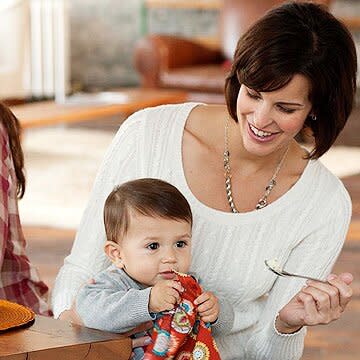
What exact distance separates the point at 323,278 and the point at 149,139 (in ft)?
1.54

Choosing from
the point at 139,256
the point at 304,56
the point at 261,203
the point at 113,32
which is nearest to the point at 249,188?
the point at 261,203

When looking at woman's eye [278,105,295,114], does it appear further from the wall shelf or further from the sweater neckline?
the wall shelf

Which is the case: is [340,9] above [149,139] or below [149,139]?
below

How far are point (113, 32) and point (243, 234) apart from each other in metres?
8.30

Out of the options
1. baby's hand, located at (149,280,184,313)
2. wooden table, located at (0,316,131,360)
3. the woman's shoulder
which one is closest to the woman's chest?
the woman's shoulder

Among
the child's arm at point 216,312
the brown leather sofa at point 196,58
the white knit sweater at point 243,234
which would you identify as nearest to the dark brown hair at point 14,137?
the white knit sweater at point 243,234

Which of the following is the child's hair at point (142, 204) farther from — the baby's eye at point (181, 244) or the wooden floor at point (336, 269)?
the wooden floor at point (336, 269)

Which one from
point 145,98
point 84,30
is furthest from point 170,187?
point 84,30

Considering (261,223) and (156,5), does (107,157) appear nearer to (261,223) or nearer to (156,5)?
(261,223)

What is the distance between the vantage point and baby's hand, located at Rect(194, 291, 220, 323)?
6.81 feet

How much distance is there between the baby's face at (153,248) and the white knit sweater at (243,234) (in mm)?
306

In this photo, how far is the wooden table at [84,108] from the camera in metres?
6.73

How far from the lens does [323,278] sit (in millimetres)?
2445

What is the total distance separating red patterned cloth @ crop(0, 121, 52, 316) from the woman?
0.11m
